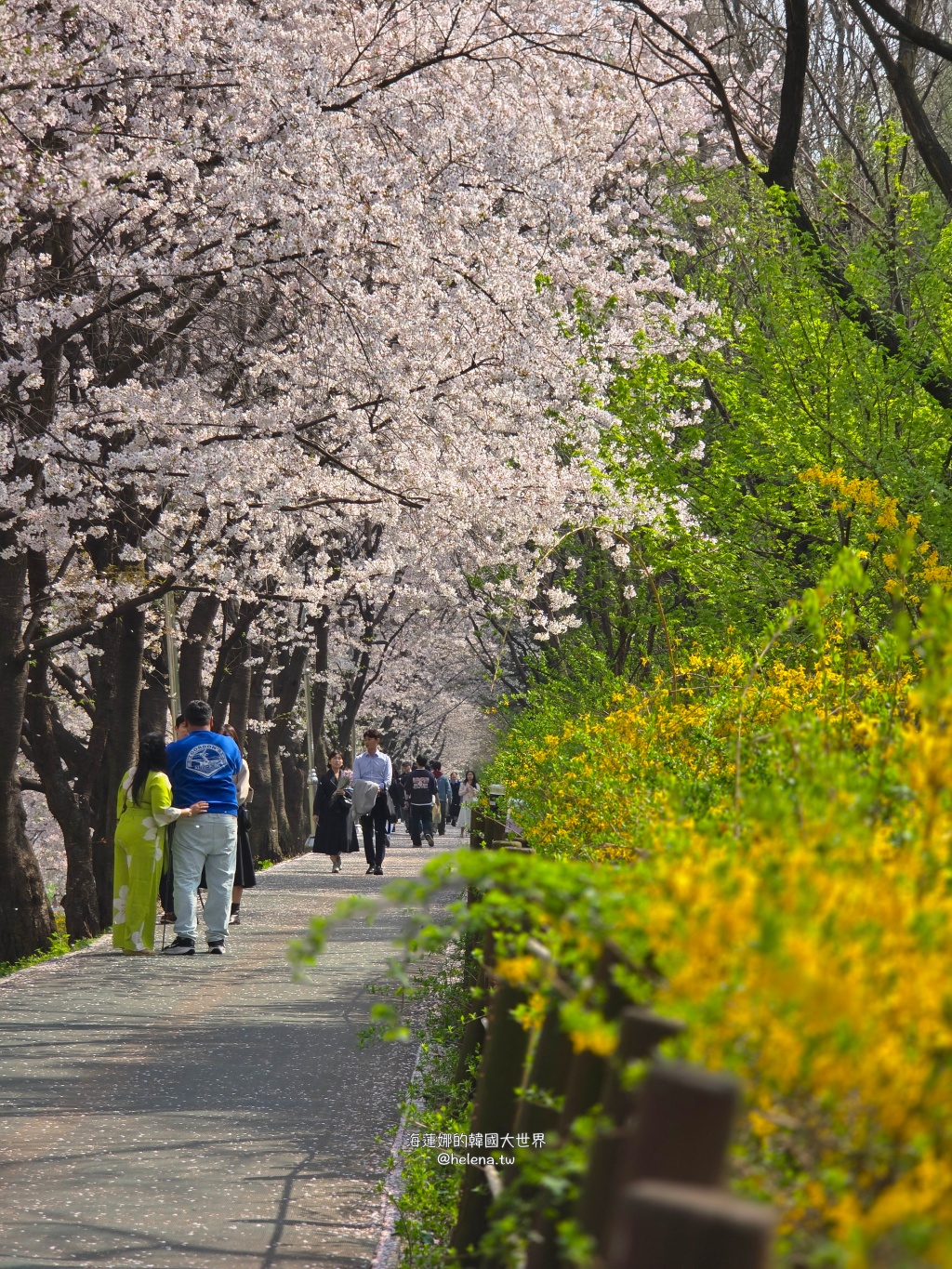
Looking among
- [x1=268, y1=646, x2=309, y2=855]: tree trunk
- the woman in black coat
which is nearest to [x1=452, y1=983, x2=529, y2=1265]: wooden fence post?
the woman in black coat

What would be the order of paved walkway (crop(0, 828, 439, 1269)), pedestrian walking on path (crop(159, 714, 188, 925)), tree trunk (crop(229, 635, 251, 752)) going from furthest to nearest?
tree trunk (crop(229, 635, 251, 752)) → pedestrian walking on path (crop(159, 714, 188, 925)) → paved walkway (crop(0, 828, 439, 1269))

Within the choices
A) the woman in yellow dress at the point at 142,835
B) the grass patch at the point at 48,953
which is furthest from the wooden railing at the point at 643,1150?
the grass patch at the point at 48,953

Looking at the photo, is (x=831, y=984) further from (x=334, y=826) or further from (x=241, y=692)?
(x=241, y=692)

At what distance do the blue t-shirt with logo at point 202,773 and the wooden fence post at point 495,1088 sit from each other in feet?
26.5

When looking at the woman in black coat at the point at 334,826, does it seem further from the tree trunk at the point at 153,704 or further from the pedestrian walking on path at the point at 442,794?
the pedestrian walking on path at the point at 442,794

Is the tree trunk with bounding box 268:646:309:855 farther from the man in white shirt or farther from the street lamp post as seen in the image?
the street lamp post

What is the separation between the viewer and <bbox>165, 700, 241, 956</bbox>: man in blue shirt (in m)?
11.6

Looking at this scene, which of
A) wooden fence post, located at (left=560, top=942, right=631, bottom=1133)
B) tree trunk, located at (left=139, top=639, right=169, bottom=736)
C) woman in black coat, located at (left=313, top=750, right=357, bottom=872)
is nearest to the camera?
wooden fence post, located at (left=560, top=942, right=631, bottom=1133)

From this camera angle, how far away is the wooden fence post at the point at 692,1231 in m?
1.32

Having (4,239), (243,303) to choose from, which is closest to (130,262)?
(4,239)

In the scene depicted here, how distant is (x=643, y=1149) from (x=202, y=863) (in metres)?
10.6

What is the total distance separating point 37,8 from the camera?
11922mm

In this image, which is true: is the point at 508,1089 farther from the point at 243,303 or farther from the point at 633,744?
the point at 243,303

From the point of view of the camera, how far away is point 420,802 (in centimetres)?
3316
